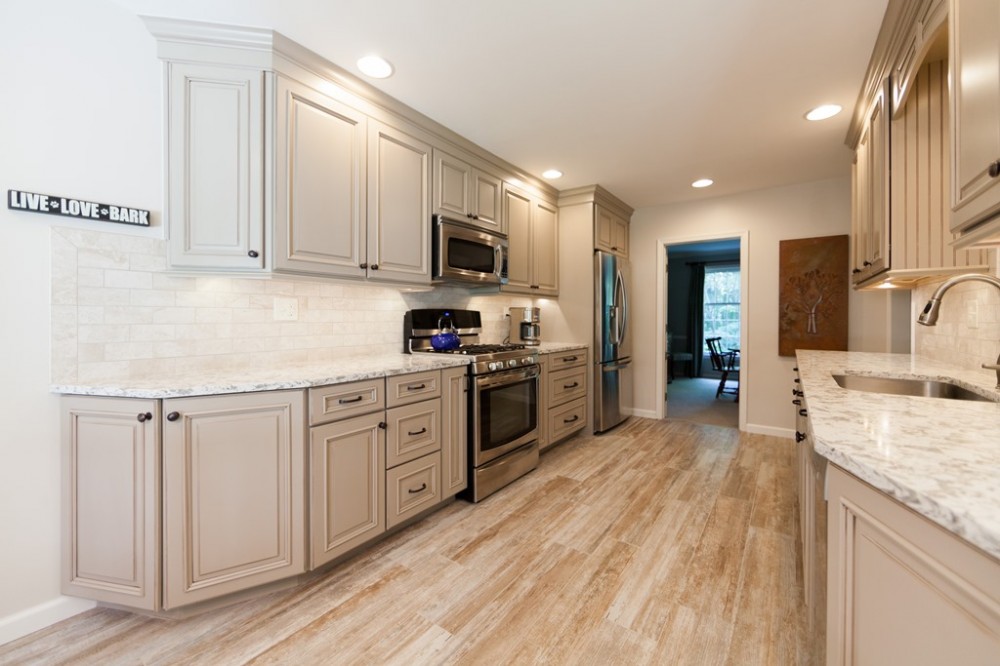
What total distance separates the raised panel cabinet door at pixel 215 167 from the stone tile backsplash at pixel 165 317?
162 mm

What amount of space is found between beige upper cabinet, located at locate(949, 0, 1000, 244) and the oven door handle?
209cm

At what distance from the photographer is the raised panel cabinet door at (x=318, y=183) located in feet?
6.34

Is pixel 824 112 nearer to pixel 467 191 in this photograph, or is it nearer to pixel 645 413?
pixel 467 191

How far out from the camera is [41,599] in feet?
5.13

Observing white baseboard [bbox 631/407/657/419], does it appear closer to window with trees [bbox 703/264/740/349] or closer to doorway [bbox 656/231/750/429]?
doorway [bbox 656/231/750/429]

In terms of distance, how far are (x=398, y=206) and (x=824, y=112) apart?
268cm

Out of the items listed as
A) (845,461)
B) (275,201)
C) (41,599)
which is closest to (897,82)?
(845,461)

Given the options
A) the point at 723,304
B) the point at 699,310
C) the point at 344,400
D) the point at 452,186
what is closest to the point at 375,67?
the point at 452,186

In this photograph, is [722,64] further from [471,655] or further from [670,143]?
[471,655]

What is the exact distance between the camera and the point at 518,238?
361cm

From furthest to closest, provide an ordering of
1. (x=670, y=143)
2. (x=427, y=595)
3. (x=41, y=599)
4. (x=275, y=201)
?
1. (x=670, y=143)
2. (x=275, y=201)
3. (x=427, y=595)
4. (x=41, y=599)

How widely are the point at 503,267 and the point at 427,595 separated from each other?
2250mm

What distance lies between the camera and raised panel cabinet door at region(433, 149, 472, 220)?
2.73 meters

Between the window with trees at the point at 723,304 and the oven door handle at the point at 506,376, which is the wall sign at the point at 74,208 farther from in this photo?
the window with trees at the point at 723,304
